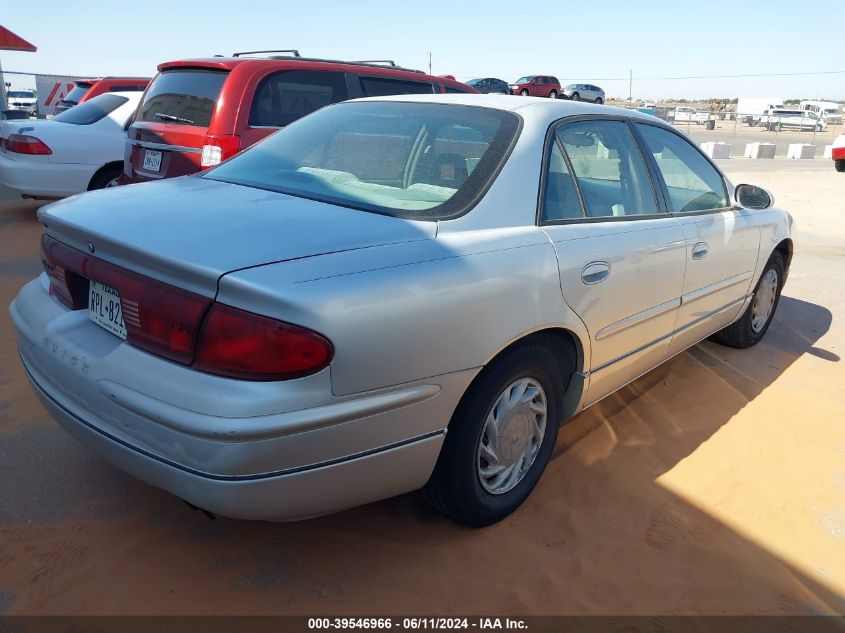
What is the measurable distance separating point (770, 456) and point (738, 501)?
542mm

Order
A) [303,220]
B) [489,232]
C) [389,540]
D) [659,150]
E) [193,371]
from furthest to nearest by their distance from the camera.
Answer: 1. [659,150]
2. [389,540]
3. [489,232]
4. [303,220]
5. [193,371]

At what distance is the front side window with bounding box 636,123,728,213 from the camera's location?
350 centimetres

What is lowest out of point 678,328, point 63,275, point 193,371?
point 678,328

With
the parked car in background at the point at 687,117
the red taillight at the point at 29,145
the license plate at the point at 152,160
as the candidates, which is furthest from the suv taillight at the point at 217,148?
the parked car in background at the point at 687,117

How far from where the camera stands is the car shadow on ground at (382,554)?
7.29 feet

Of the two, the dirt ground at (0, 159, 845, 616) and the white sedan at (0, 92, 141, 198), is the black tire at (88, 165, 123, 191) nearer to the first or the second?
the white sedan at (0, 92, 141, 198)

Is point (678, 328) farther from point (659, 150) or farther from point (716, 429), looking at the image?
point (659, 150)

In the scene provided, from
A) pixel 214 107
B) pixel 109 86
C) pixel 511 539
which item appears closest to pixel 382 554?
pixel 511 539

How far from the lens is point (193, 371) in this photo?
73.1 inches

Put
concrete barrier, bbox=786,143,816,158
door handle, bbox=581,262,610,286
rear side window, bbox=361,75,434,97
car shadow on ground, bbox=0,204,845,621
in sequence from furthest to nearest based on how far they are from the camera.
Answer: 1. concrete barrier, bbox=786,143,816,158
2. rear side window, bbox=361,75,434,97
3. door handle, bbox=581,262,610,286
4. car shadow on ground, bbox=0,204,845,621

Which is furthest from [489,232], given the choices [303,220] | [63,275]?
[63,275]

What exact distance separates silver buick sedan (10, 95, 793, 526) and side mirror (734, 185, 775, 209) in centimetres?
87

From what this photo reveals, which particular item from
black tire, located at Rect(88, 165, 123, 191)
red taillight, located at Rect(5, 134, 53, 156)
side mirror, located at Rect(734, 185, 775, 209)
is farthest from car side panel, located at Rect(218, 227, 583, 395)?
red taillight, located at Rect(5, 134, 53, 156)

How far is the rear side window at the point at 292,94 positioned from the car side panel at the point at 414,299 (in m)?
3.67
